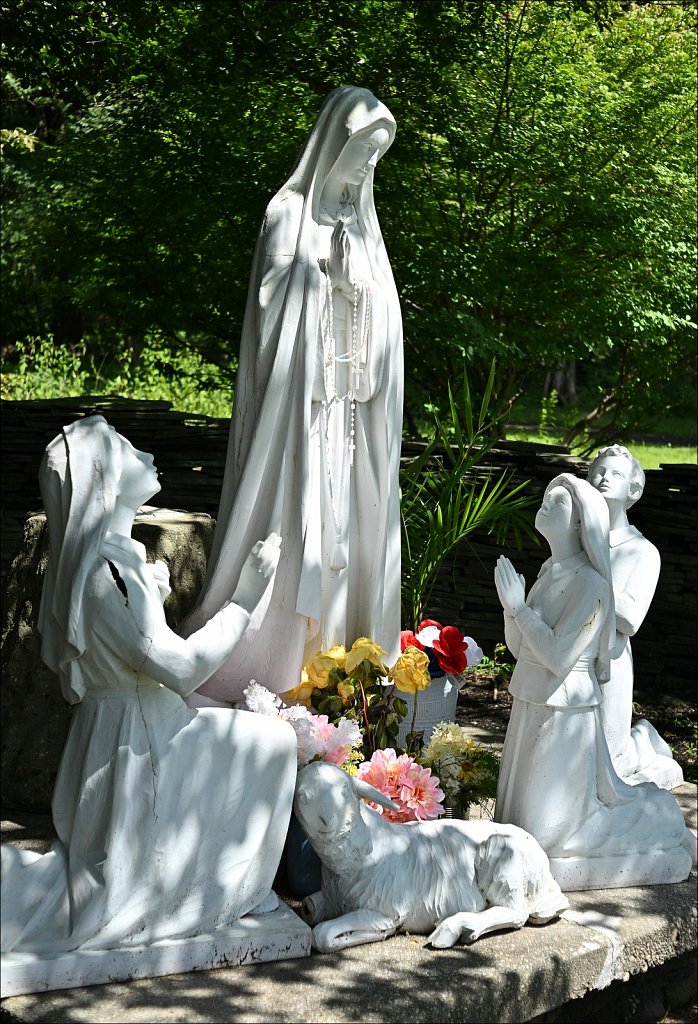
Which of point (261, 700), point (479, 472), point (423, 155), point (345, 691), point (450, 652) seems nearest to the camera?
point (261, 700)

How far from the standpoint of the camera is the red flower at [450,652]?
4.47m

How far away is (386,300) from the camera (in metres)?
4.24

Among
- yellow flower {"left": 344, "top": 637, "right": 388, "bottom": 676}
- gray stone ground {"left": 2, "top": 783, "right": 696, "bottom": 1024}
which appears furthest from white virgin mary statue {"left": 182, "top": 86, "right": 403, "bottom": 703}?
gray stone ground {"left": 2, "top": 783, "right": 696, "bottom": 1024}

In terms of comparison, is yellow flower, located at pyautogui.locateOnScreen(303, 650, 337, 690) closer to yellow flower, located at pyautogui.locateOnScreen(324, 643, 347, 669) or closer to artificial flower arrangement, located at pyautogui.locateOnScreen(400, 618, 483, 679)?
yellow flower, located at pyautogui.locateOnScreen(324, 643, 347, 669)

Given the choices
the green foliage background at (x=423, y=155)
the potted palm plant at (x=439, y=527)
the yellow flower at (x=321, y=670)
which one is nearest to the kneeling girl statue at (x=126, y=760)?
the yellow flower at (x=321, y=670)

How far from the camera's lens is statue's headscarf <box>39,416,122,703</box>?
10.2ft

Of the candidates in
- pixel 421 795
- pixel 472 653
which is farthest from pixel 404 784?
pixel 472 653

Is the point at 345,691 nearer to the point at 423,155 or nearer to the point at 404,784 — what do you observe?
the point at 404,784

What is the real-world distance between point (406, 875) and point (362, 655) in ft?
2.90

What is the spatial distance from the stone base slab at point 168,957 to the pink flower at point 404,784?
55 centimetres

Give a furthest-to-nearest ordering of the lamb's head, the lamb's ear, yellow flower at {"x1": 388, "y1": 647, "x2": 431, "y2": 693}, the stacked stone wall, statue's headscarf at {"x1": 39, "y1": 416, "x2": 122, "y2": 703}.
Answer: the stacked stone wall
yellow flower at {"x1": 388, "y1": 647, "x2": 431, "y2": 693}
the lamb's ear
the lamb's head
statue's headscarf at {"x1": 39, "y1": 416, "x2": 122, "y2": 703}

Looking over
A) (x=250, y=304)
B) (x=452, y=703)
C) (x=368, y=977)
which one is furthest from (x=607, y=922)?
(x=250, y=304)

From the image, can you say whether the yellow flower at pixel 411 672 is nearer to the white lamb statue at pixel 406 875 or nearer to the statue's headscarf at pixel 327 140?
the white lamb statue at pixel 406 875

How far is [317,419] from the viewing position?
4.11 metres
